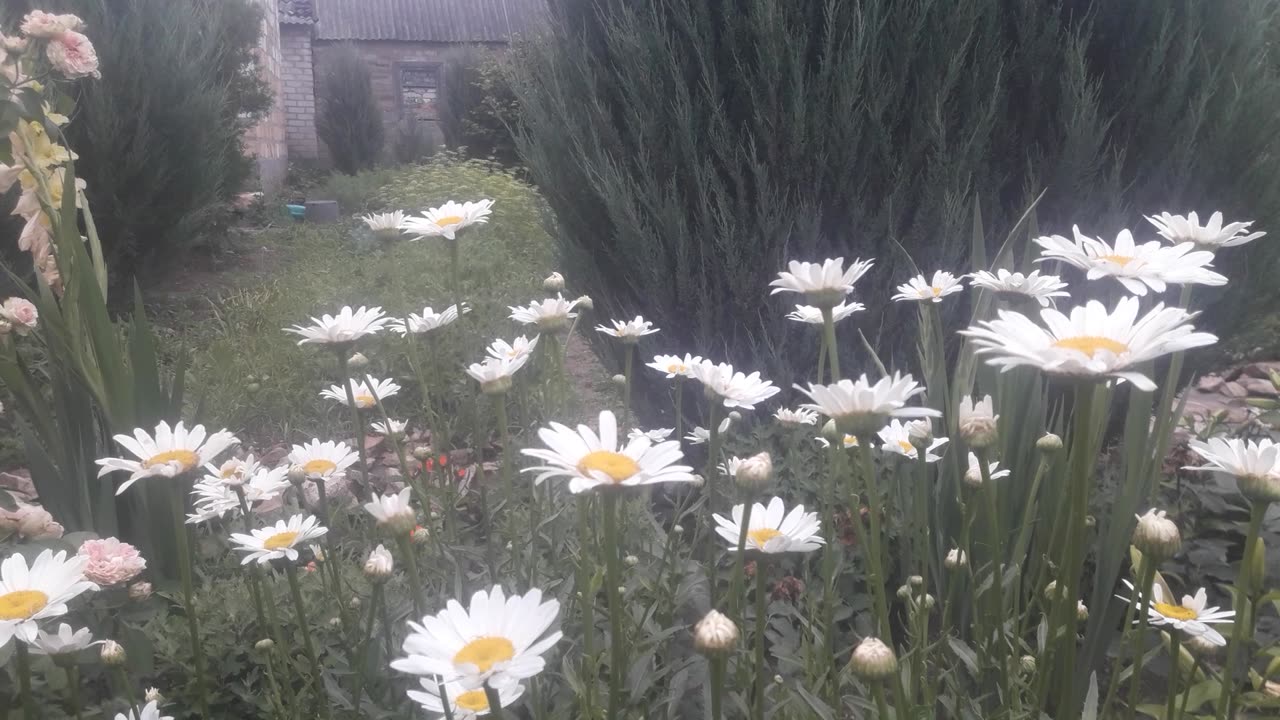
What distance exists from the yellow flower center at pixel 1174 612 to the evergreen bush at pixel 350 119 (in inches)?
584

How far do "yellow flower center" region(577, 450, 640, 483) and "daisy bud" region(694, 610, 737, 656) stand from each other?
0.15 m

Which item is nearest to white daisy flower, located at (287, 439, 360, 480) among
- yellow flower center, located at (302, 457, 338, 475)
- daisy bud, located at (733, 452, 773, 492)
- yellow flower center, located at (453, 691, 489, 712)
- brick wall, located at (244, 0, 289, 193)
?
yellow flower center, located at (302, 457, 338, 475)

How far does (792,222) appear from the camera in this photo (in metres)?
2.41

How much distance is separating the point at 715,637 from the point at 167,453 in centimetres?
86

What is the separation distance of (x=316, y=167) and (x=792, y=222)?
1407 cm

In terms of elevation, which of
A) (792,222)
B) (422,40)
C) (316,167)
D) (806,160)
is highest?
(422,40)

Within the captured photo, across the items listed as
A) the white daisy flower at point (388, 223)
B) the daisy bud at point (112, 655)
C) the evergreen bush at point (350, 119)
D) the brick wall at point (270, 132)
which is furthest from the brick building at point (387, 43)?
the daisy bud at point (112, 655)

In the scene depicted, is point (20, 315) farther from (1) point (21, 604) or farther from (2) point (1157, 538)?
(2) point (1157, 538)

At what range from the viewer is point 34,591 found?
0.94m

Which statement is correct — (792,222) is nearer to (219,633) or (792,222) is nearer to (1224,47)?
(1224,47)

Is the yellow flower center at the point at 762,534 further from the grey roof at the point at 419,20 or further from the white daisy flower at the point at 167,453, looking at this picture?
the grey roof at the point at 419,20

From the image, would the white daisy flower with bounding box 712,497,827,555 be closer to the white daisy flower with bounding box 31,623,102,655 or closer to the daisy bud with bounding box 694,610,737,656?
the daisy bud with bounding box 694,610,737,656

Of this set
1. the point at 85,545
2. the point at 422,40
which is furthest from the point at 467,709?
the point at 422,40

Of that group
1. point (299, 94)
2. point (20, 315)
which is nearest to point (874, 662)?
point (20, 315)
